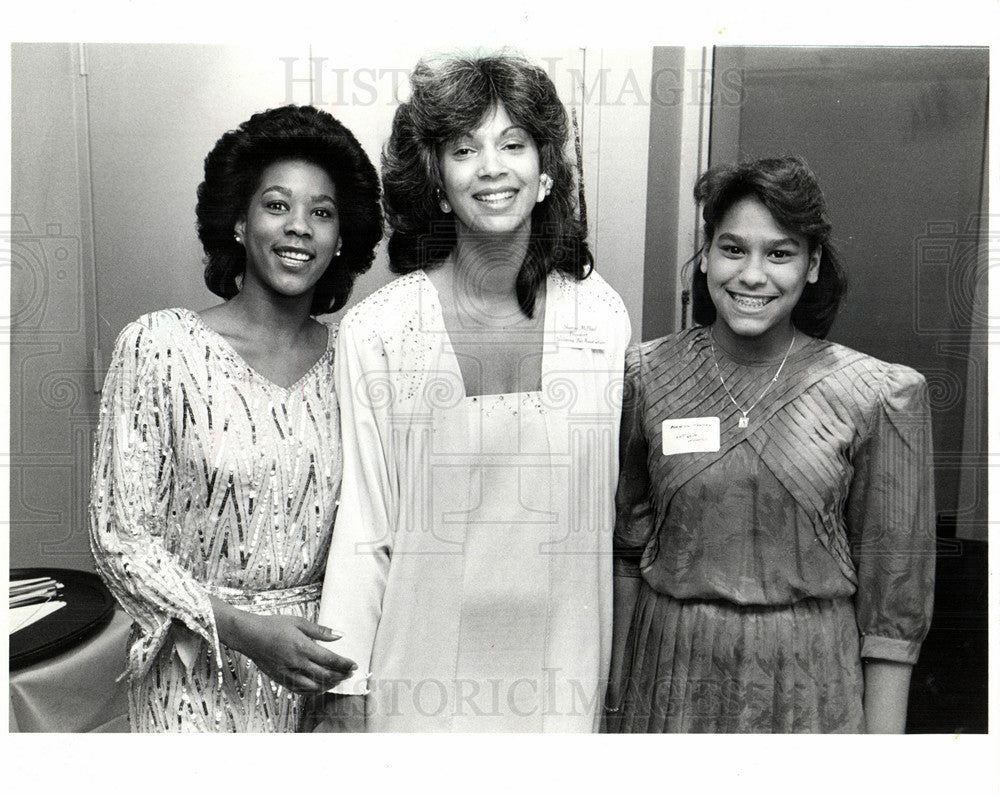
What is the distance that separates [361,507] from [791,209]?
2.94 ft

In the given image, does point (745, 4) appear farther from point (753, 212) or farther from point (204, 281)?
point (204, 281)

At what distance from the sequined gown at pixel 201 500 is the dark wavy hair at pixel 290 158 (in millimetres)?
126

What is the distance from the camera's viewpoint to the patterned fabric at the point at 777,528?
5.14 ft

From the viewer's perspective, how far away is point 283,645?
1521 mm

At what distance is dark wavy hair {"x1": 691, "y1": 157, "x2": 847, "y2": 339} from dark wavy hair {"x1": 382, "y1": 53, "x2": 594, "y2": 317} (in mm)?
224

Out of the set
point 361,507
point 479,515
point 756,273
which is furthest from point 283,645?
point 756,273

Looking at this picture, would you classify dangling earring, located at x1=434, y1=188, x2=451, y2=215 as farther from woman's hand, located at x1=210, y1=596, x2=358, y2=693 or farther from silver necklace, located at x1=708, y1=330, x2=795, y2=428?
woman's hand, located at x1=210, y1=596, x2=358, y2=693

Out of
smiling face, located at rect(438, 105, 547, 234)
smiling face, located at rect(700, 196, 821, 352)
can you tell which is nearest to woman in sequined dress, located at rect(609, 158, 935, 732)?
smiling face, located at rect(700, 196, 821, 352)

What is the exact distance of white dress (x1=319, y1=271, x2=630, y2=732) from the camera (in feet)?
5.20

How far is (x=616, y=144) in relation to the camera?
5.28 ft

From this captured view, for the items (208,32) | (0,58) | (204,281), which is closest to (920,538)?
(204,281)

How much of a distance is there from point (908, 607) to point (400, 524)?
91cm

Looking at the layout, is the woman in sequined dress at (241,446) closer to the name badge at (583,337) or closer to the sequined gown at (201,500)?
the sequined gown at (201,500)

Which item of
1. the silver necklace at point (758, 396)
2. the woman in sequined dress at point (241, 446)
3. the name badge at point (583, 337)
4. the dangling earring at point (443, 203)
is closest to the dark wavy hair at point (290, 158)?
the woman in sequined dress at point (241, 446)
